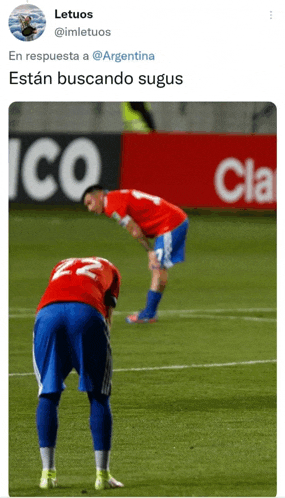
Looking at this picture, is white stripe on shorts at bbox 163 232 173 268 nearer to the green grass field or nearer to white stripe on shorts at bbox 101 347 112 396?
the green grass field

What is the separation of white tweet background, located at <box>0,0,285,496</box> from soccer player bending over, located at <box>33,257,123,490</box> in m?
1.26

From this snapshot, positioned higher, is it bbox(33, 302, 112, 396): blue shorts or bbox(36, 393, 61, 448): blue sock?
bbox(33, 302, 112, 396): blue shorts

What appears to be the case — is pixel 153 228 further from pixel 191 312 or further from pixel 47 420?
pixel 47 420

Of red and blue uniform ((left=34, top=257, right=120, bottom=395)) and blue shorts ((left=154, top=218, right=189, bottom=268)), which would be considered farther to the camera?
blue shorts ((left=154, top=218, right=189, bottom=268))

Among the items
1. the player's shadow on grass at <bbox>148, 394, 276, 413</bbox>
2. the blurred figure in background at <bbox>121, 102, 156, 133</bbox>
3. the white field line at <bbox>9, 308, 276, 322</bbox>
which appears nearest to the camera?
the player's shadow on grass at <bbox>148, 394, 276, 413</bbox>

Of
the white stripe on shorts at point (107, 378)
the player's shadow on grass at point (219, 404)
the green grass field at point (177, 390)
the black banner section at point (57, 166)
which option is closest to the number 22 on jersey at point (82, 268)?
the white stripe on shorts at point (107, 378)

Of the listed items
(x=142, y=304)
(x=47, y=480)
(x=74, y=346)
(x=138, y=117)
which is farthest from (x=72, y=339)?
(x=138, y=117)

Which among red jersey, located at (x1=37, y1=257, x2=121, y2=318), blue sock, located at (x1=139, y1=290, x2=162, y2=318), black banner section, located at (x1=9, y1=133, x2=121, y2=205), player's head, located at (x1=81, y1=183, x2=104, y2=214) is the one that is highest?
red jersey, located at (x1=37, y1=257, x2=121, y2=318)

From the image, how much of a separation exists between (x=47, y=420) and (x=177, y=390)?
3.64 metres

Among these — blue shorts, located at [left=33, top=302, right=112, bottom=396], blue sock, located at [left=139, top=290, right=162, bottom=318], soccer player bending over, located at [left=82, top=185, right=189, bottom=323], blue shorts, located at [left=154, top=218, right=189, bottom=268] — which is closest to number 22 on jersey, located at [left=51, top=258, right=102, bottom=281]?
blue shorts, located at [left=33, top=302, right=112, bottom=396]
